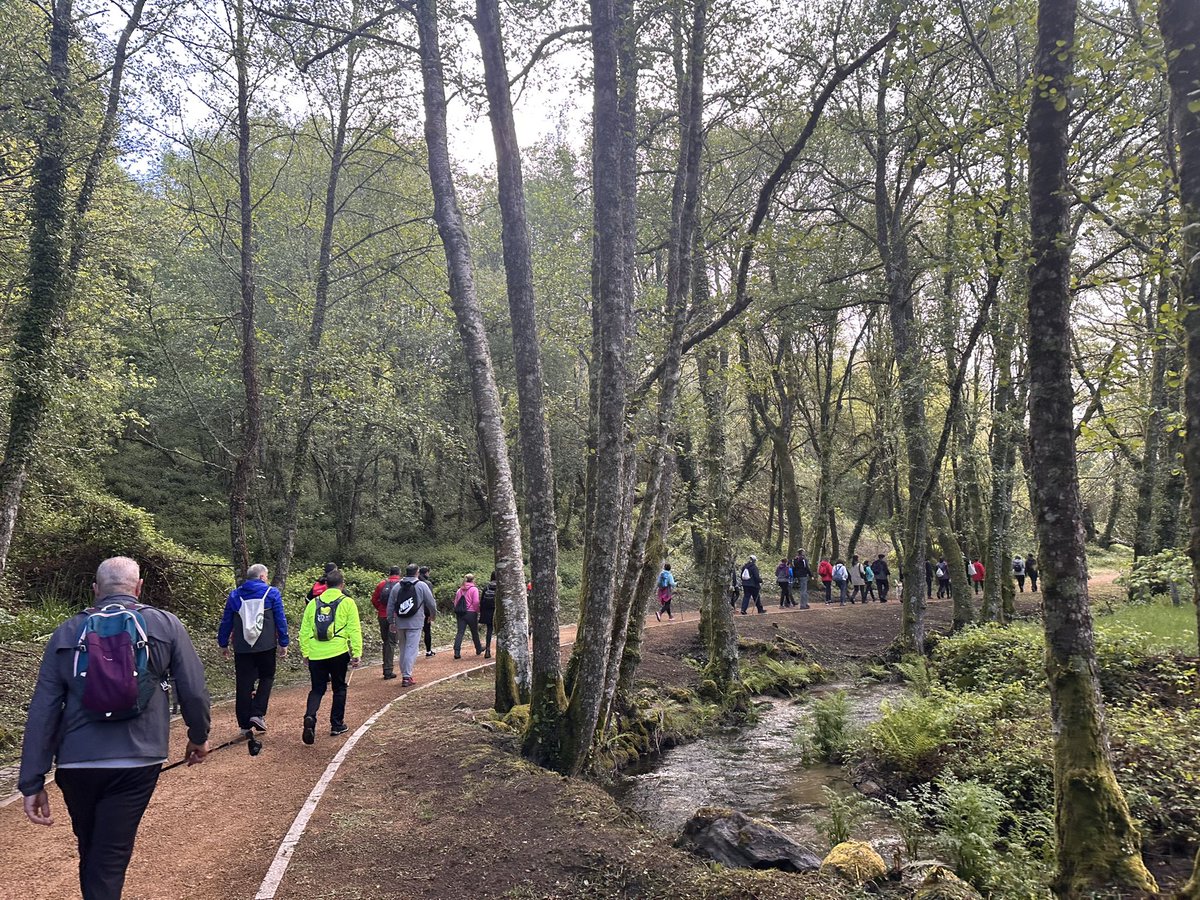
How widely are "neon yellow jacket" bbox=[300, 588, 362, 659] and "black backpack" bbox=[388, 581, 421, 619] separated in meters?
3.30

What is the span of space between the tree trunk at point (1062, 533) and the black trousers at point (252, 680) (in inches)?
307

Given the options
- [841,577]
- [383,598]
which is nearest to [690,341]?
[383,598]

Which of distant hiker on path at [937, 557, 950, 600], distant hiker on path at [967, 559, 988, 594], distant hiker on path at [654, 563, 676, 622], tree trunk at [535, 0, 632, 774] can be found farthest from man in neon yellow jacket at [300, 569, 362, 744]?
distant hiker on path at [967, 559, 988, 594]

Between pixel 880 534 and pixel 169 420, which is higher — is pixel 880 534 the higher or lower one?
the lower one

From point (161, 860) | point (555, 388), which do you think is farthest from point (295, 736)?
point (555, 388)

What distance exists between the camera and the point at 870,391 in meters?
31.5

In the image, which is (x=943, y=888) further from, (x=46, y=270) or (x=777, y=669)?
(x=46, y=270)

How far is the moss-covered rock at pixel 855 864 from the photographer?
568 cm

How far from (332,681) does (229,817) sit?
93.6 inches

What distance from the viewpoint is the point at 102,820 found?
3.50 m

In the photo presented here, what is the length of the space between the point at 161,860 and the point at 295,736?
3.47 meters

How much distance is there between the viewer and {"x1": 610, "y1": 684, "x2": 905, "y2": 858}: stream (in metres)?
7.86

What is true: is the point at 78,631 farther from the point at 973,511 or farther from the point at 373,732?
the point at 973,511

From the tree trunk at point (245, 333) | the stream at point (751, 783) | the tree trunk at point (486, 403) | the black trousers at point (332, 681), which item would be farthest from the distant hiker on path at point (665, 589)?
the black trousers at point (332, 681)
